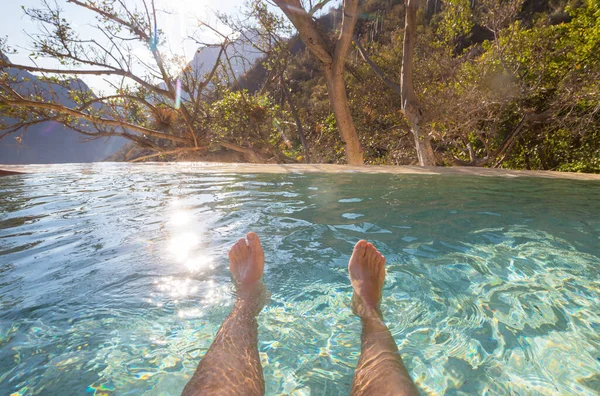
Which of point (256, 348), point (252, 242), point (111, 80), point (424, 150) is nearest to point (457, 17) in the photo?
point (424, 150)

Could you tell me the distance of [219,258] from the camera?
218 cm

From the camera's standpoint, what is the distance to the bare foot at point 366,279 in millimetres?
1552

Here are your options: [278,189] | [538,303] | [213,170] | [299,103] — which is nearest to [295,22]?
[213,170]

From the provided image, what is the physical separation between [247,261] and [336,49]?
18.5ft

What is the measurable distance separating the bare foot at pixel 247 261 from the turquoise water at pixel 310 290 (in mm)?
87

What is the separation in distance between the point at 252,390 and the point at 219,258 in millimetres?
1196

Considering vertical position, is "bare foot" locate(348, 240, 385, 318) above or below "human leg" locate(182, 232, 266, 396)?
above

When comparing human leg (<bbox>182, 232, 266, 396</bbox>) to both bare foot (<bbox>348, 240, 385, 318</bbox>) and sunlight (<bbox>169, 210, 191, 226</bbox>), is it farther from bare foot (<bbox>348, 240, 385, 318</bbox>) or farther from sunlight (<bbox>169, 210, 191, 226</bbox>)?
sunlight (<bbox>169, 210, 191, 226</bbox>)

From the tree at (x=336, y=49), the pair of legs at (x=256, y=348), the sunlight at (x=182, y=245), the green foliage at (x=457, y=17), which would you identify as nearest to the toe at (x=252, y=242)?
the pair of legs at (x=256, y=348)

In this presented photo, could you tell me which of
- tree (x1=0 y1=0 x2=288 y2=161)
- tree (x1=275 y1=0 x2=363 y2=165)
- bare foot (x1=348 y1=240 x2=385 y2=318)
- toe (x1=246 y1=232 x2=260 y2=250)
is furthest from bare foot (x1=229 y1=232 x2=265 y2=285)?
tree (x1=0 y1=0 x2=288 y2=161)

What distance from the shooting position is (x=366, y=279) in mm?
1709

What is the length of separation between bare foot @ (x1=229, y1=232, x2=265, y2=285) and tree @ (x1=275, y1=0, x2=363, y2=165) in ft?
17.2

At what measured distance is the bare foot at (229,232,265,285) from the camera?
1863 mm

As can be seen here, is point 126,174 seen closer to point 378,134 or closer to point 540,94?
point 378,134
